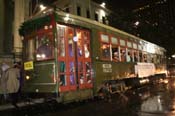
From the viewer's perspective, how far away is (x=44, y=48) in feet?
32.1

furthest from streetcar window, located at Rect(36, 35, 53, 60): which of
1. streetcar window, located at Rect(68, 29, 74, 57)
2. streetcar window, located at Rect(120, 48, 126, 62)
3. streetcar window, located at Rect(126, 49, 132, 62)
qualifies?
streetcar window, located at Rect(126, 49, 132, 62)

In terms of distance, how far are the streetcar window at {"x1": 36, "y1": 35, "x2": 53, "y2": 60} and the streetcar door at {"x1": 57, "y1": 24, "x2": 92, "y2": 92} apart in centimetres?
36

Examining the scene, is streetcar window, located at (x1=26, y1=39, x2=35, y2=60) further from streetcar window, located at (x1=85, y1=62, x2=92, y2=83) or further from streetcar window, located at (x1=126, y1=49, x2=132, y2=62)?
streetcar window, located at (x1=126, y1=49, x2=132, y2=62)

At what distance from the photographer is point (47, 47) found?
966cm

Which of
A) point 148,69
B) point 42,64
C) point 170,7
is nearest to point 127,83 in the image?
point 148,69

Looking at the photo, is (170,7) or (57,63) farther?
(170,7)

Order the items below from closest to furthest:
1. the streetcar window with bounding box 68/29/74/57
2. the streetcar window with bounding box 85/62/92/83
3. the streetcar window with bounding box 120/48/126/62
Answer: the streetcar window with bounding box 68/29/74/57, the streetcar window with bounding box 85/62/92/83, the streetcar window with bounding box 120/48/126/62

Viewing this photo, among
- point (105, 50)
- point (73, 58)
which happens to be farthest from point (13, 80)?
point (105, 50)

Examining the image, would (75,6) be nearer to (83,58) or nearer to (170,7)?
(170,7)

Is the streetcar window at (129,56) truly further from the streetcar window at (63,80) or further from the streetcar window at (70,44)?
the streetcar window at (63,80)

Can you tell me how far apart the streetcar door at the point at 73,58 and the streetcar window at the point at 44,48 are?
1.18 ft

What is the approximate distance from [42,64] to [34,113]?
1854 millimetres

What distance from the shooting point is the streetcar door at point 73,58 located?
9.55 metres

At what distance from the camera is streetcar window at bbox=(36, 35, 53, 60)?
376 inches
